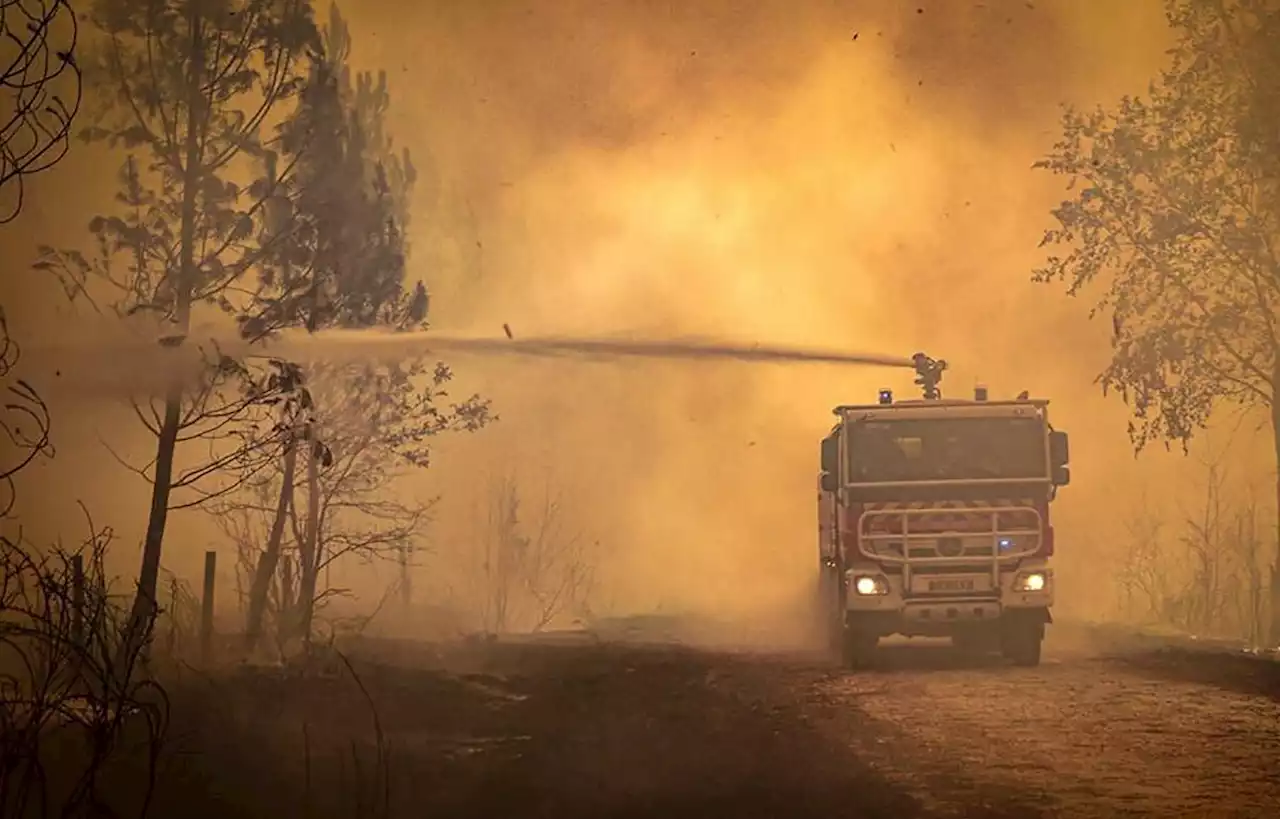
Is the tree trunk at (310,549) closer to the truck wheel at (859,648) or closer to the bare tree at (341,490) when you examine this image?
Result: the bare tree at (341,490)

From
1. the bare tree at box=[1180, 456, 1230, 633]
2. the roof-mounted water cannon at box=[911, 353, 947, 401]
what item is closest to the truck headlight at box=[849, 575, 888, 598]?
the roof-mounted water cannon at box=[911, 353, 947, 401]

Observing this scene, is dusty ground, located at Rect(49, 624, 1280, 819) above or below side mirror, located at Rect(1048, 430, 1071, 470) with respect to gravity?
below

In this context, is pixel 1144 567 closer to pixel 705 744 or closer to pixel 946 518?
pixel 946 518

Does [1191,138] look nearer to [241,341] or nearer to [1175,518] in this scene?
[1175,518]

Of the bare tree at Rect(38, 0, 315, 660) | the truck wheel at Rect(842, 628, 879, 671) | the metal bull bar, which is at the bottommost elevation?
the truck wheel at Rect(842, 628, 879, 671)

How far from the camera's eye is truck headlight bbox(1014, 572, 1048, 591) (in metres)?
10.1

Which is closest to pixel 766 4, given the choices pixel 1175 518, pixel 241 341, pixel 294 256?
pixel 294 256

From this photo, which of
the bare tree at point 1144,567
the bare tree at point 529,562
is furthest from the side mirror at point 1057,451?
the bare tree at point 1144,567

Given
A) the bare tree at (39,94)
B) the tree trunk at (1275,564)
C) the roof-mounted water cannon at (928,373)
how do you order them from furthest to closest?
the tree trunk at (1275,564) < the roof-mounted water cannon at (928,373) < the bare tree at (39,94)

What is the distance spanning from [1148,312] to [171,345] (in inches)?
389

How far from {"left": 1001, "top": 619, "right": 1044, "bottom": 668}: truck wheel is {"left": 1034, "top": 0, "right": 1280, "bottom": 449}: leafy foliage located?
3823 mm

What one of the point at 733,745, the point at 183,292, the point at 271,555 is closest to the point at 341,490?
the point at 271,555

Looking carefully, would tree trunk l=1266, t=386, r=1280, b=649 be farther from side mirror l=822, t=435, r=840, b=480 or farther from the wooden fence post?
the wooden fence post

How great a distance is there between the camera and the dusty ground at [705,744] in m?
6.90
